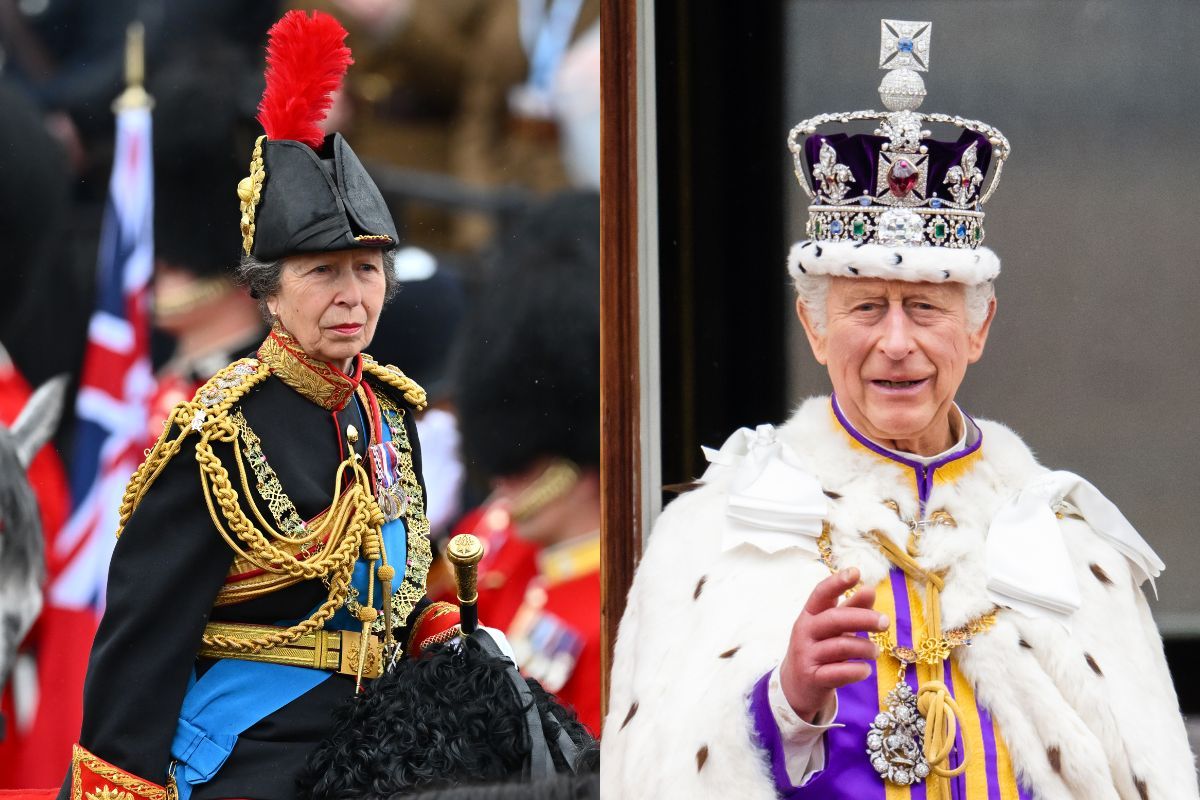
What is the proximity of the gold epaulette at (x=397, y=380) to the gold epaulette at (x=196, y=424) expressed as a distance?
1.09 feet

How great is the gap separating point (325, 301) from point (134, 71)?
137 cm

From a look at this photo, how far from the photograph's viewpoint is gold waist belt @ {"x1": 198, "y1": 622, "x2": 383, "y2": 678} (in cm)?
337

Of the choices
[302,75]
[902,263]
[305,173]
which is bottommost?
[902,263]

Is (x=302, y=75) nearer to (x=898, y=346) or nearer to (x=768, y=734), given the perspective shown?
(x=898, y=346)

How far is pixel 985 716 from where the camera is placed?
9.11 ft

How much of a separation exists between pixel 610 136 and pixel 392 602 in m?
1.18

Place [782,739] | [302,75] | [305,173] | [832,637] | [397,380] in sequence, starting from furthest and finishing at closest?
1. [397,380]
2. [302,75]
3. [305,173]
4. [782,739]
5. [832,637]

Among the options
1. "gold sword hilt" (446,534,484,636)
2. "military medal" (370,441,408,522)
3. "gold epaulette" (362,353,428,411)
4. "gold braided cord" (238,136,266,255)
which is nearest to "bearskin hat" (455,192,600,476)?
"gold epaulette" (362,353,428,411)

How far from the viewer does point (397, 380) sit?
3.79 metres

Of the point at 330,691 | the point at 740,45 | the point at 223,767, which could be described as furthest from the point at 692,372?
the point at 223,767

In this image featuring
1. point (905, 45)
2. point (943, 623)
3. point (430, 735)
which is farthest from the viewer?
point (430, 735)

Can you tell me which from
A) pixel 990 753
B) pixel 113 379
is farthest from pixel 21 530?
pixel 990 753

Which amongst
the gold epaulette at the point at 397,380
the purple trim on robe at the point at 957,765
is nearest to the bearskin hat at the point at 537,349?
the gold epaulette at the point at 397,380

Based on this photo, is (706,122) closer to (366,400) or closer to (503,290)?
(503,290)
